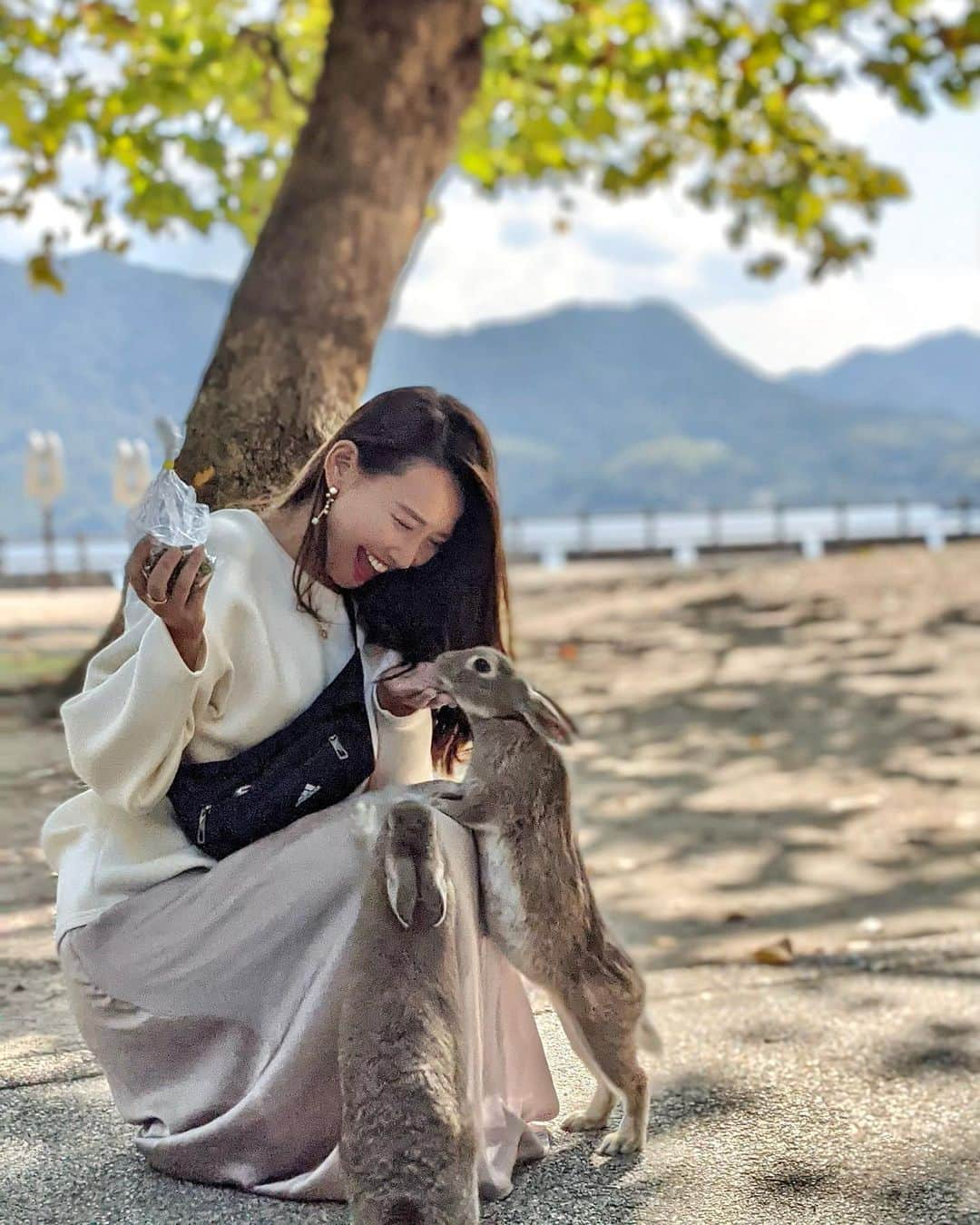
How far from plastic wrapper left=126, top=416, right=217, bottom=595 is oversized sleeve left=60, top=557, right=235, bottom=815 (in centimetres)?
13

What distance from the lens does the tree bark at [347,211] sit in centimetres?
477

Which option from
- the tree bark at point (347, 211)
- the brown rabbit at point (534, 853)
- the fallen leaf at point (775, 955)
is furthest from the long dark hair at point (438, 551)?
the fallen leaf at point (775, 955)

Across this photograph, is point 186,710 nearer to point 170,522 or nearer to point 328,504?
point 170,522

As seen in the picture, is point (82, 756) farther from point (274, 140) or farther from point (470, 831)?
point (274, 140)

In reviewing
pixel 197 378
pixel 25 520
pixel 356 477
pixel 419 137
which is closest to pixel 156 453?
pixel 356 477

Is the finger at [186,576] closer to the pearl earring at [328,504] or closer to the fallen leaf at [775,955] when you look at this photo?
the pearl earring at [328,504]

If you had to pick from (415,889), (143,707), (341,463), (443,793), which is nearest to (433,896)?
(415,889)

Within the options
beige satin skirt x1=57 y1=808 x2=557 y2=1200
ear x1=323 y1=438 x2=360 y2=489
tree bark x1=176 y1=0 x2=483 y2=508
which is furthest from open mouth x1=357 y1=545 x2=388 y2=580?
tree bark x1=176 y1=0 x2=483 y2=508

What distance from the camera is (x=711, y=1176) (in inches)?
101

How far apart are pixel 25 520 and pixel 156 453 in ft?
9.38

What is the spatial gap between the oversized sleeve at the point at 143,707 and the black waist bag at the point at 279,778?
0.07m

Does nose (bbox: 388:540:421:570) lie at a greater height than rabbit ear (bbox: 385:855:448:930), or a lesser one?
greater

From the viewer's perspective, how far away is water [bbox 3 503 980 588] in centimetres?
2106

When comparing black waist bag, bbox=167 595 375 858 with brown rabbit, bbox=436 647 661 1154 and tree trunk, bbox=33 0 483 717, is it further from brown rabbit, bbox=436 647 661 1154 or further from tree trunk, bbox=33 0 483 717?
tree trunk, bbox=33 0 483 717
